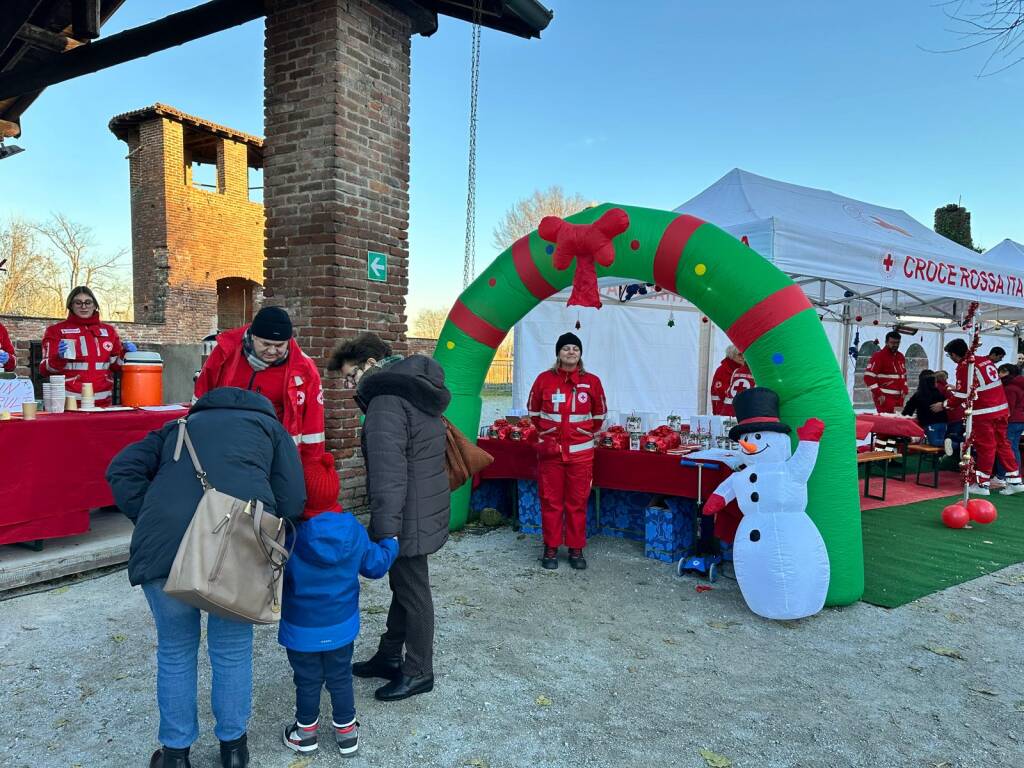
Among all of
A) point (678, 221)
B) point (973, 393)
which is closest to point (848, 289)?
point (973, 393)

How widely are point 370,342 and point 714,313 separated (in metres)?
2.60

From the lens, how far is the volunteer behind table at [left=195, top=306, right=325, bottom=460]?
3287mm

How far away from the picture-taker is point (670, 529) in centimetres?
505

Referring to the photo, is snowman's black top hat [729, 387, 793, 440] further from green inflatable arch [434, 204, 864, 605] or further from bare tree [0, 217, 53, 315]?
bare tree [0, 217, 53, 315]

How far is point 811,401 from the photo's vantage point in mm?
4090

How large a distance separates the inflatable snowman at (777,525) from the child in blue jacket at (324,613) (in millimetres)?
2389

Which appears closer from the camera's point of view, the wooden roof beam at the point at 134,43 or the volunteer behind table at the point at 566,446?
the volunteer behind table at the point at 566,446

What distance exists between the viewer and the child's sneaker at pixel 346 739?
2.55 m

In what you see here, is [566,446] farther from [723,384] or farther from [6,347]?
[6,347]

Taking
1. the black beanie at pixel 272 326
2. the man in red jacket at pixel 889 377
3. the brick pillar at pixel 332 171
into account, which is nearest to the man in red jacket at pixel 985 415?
the man in red jacket at pixel 889 377

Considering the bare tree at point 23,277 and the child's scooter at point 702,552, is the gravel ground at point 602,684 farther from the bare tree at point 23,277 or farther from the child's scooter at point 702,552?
the bare tree at point 23,277

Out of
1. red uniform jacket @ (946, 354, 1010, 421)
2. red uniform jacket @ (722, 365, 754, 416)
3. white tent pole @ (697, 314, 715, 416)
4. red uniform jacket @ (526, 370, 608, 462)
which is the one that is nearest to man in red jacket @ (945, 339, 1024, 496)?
red uniform jacket @ (946, 354, 1010, 421)

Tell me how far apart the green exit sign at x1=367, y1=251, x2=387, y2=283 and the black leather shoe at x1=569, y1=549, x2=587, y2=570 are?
2792 mm

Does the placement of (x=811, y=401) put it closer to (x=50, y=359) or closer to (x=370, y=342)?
(x=370, y=342)
